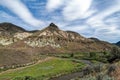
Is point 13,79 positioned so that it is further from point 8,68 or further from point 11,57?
point 11,57

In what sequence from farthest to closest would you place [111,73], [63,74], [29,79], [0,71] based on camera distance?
[0,71]
[63,74]
[29,79]
[111,73]

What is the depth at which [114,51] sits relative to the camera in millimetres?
119500

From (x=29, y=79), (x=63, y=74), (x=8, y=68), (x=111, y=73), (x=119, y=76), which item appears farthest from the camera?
(x=8, y=68)

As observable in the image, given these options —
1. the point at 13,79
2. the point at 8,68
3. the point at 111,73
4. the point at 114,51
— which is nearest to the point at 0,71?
the point at 8,68

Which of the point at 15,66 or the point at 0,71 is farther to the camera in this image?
Result: the point at 15,66

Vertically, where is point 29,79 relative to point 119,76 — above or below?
below

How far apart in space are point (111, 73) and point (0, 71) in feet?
251

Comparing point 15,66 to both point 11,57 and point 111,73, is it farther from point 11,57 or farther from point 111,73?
point 111,73

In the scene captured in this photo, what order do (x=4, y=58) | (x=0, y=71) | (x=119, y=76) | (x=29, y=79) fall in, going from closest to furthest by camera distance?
(x=119, y=76) → (x=29, y=79) → (x=0, y=71) → (x=4, y=58)

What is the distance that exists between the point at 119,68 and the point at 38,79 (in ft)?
172

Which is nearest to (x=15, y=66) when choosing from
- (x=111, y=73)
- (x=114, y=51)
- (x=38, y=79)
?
(x=38, y=79)

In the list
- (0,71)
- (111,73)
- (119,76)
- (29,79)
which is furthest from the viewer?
(0,71)

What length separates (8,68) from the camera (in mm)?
99750

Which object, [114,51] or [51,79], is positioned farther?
[114,51]
